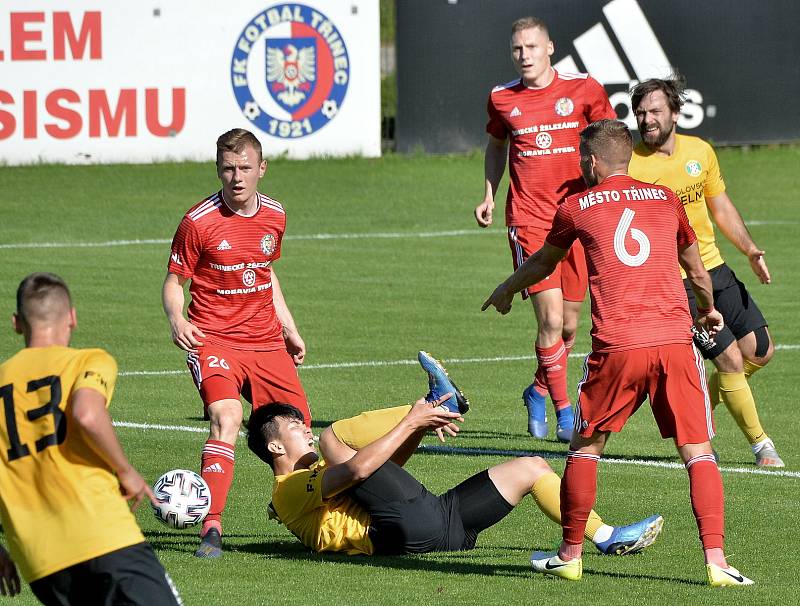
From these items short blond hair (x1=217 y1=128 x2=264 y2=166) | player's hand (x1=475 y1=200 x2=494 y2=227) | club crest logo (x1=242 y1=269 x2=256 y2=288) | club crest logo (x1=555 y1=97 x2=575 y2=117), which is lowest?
club crest logo (x1=242 y1=269 x2=256 y2=288)

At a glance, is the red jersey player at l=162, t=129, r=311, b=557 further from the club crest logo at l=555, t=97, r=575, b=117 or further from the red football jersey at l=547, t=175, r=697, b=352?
the club crest logo at l=555, t=97, r=575, b=117

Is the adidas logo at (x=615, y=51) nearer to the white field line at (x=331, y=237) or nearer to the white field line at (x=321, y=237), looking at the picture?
the white field line at (x=331, y=237)

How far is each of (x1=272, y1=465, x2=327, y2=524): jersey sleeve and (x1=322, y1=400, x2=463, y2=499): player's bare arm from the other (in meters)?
0.26

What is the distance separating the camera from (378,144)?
23812 millimetres

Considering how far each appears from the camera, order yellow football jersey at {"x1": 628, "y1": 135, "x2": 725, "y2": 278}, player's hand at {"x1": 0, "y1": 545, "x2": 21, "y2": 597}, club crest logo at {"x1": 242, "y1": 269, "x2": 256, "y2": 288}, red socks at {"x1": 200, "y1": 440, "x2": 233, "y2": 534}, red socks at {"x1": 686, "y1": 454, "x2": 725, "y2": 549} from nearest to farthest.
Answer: player's hand at {"x1": 0, "y1": 545, "x2": 21, "y2": 597} → red socks at {"x1": 686, "y1": 454, "x2": 725, "y2": 549} → red socks at {"x1": 200, "y1": 440, "x2": 233, "y2": 534} → club crest logo at {"x1": 242, "y1": 269, "x2": 256, "y2": 288} → yellow football jersey at {"x1": 628, "y1": 135, "x2": 725, "y2": 278}

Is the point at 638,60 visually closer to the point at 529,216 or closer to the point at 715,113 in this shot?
the point at 715,113

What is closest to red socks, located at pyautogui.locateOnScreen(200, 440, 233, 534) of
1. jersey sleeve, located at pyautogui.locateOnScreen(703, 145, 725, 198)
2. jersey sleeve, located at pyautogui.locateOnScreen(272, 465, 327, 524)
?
jersey sleeve, located at pyautogui.locateOnScreen(272, 465, 327, 524)

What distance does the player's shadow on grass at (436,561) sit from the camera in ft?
24.4

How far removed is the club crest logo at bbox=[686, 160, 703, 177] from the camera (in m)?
9.84

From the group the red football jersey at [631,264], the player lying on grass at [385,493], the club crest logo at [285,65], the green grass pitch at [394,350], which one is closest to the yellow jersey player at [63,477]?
the green grass pitch at [394,350]

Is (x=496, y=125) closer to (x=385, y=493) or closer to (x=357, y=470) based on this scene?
(x=385, y=493)

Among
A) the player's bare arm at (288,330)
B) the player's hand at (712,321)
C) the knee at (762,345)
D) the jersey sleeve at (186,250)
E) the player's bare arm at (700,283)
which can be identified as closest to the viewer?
the player's bare arm at (700,283)

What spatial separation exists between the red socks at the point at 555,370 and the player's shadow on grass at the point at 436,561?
3213mm

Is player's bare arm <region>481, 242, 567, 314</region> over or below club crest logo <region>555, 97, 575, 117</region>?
below
